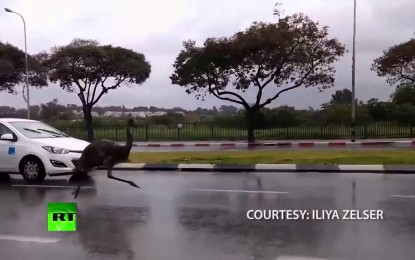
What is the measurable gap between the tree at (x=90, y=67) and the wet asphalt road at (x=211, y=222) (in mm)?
23733

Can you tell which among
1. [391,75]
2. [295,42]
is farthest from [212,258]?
[391,75]

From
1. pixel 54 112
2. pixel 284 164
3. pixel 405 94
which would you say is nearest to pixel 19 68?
pixel 54 112

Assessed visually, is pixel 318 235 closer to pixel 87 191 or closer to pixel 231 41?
pixel 87 191

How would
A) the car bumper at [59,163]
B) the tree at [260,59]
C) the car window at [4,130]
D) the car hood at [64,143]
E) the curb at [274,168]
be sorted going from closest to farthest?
1. the car bumper at [59,163]
2. the car hood at [64,143]
3. the car window at [4,130]
4. the curb at [274,168]
5. the tree at [260,59]

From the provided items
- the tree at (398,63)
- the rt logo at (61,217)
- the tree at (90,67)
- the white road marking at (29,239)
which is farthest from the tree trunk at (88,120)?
the white road marking at (29,239)

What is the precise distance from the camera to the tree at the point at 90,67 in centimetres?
3369

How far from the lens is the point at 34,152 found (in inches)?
431

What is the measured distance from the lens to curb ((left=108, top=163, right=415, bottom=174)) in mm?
11852

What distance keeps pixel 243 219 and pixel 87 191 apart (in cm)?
383

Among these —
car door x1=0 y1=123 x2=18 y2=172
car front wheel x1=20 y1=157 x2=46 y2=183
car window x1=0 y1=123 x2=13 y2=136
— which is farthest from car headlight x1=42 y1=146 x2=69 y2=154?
car window x1=0 y1=123 x2=13 y2=136

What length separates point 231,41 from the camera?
2908 centimetres

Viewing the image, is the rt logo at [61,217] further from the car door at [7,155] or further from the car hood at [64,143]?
the car door at [7,155]

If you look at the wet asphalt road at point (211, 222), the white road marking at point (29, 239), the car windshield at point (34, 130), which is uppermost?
the car windshield at point (34, 130)

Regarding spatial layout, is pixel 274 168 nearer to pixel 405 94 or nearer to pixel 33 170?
pixel 33 170
